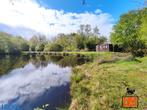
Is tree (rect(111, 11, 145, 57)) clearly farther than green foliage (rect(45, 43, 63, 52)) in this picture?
No

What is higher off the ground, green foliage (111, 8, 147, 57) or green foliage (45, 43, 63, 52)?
green foliage (111, 8, 147, 57)

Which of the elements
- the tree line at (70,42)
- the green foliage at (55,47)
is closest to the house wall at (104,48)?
the tree line at (70,42)

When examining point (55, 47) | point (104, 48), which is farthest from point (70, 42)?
point (104, 48)

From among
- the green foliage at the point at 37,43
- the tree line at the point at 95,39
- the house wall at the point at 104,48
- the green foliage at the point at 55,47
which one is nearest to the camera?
the tree line at the point at 95,39

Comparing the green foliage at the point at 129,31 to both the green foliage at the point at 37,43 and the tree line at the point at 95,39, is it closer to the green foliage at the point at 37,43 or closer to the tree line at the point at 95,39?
the tree line at the point at 95,39

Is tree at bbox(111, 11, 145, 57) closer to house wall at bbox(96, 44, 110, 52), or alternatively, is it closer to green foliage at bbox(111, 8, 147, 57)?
green foliage at bbox(111, 8, 147, 57)

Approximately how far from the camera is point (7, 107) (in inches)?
611

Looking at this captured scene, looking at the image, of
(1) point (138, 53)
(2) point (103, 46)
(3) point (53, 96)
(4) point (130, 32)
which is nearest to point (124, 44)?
(4) point (130, 32)

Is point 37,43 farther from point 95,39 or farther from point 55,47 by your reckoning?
point 95,39

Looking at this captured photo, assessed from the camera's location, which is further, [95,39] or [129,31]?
[95,39]

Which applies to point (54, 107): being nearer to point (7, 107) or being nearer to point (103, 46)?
point (7, 107)

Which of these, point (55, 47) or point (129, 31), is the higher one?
point (129, 31)

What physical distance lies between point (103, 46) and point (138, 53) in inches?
1547

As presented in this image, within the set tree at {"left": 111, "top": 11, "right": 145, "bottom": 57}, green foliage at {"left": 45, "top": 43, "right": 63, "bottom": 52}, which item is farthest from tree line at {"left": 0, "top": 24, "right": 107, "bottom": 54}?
tree at {"left": 111, "top": 11, "right": 145, "bottom": 57}
